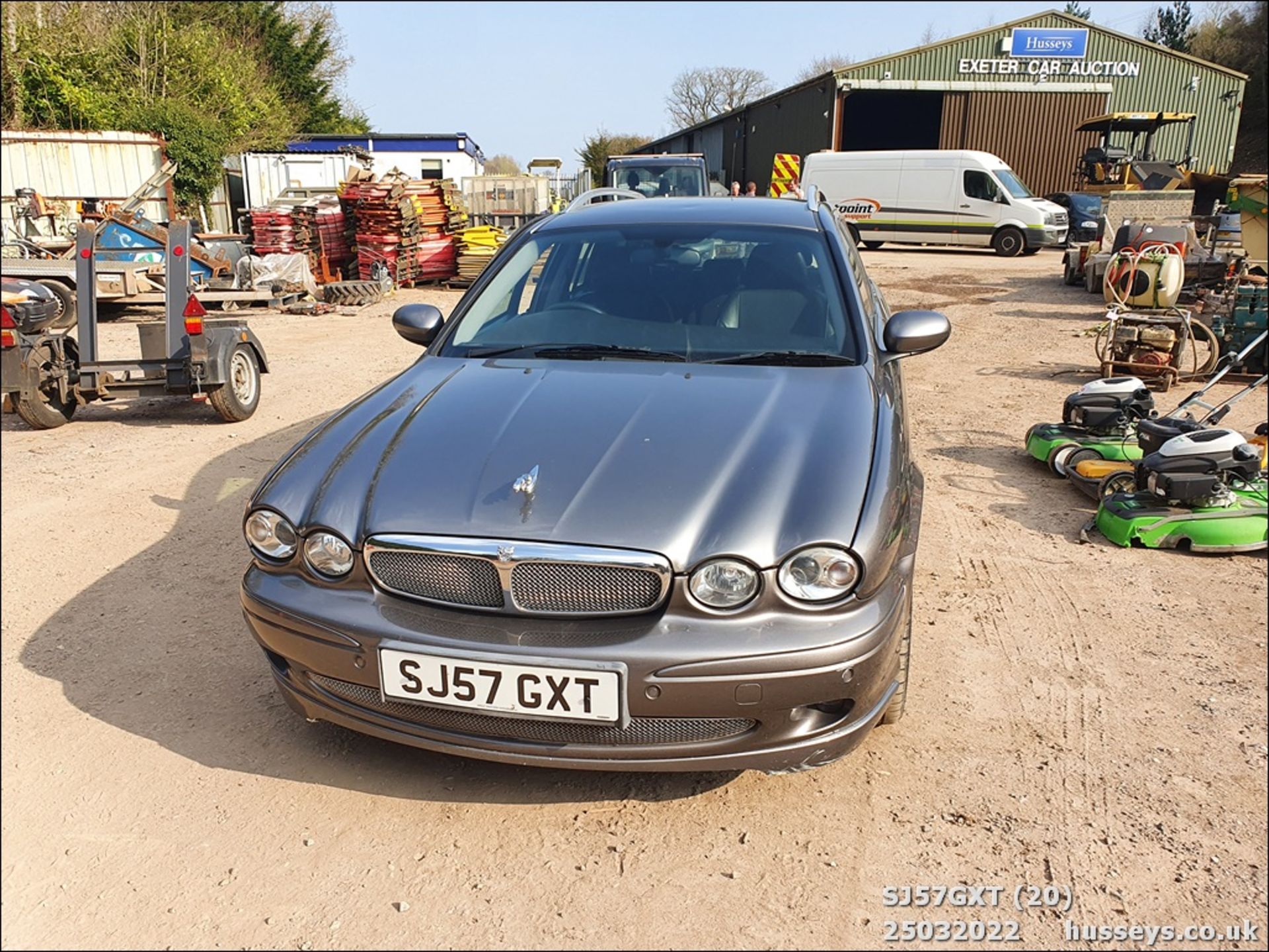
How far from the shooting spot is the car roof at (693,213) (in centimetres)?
397

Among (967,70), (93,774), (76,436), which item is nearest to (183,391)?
(76,436)

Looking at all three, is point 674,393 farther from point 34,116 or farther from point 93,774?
point 34,116

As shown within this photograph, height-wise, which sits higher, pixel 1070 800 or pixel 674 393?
pixel 674 393

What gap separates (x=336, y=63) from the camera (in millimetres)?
38938

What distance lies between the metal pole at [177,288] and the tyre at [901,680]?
570 centimetres

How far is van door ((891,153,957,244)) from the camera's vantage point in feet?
72.6

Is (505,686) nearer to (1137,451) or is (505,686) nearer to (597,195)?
(597,195)

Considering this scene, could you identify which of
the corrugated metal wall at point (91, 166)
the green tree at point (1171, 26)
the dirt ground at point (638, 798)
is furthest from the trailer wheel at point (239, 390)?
the green tree at point (1171, 26)

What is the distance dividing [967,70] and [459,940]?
3597cm

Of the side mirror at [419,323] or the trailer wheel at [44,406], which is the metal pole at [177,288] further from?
the side mirror at [419,323]

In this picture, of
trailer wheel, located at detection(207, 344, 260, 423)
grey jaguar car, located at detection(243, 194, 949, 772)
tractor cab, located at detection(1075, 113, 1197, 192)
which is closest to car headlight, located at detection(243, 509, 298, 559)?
grey jaguar car, located at detection(243, 194, 949, 772)

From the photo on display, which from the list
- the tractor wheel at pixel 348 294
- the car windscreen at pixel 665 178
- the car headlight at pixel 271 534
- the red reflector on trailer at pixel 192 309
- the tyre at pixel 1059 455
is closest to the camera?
the car headlight at pixel 271 534

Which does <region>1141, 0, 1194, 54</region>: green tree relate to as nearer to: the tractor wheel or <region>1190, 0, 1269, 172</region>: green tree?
<region>1190, 0, 1269, 172</region>: green tree
